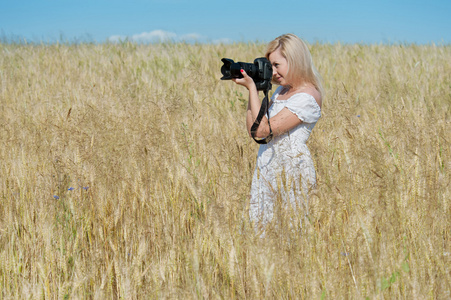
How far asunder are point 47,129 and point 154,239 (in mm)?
1863

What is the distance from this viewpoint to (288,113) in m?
2.03

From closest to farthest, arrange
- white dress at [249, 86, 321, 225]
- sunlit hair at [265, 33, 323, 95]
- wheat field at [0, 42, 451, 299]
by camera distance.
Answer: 1. wheat field at [0, 42, 451, 299]
2. white dress at [249, 86, 321, 225]
3. sunlit hair at [265, 33, 323, 95]

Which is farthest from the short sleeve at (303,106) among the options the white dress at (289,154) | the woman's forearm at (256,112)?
the woman's forearm at (256,112)

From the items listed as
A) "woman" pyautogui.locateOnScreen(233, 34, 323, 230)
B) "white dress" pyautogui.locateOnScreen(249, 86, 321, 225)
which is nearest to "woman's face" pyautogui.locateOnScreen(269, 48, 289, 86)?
"woman" pyautogui.locateOnScreen(233, 34, 323, 230)

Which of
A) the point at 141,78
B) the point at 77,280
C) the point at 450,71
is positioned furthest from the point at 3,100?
the point at 450,71

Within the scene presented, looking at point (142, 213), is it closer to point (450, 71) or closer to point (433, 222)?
point (433, 222)

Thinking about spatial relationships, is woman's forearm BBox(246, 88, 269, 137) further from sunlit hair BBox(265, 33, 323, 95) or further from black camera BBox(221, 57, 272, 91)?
sunlit hair BBox(265, 33, 323, 95)

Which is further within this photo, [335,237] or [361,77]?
[361,77]

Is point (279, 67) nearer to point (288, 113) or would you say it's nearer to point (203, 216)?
point (288, 113)

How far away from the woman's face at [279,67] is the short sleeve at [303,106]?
164 millimetres

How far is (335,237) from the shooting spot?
155 cm

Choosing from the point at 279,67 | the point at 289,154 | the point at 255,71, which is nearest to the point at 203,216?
the point at 289,154

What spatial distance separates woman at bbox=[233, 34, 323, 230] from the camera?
198 cm

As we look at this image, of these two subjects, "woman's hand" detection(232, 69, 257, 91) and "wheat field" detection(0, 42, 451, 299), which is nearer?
"wheat field" detection(0, 42, 451, 299)
